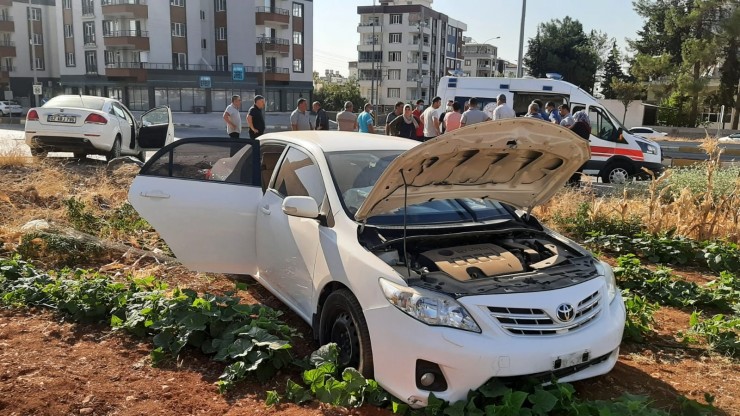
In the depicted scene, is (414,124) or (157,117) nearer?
(157,117)

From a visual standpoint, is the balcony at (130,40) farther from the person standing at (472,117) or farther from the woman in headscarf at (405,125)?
the person standing at (472,117)

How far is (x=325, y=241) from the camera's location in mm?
4012

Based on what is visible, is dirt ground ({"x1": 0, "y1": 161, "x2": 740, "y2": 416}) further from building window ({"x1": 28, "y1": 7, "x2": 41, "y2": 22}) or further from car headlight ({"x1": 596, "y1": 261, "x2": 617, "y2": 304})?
building window ({"x1": 28, "y1": 7, "x2": 41, "y2": 22})

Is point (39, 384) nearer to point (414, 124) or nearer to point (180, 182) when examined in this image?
point (180, 182)

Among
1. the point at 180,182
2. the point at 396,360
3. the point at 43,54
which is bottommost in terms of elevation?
the point at 396,360

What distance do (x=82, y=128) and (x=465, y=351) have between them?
11.8m

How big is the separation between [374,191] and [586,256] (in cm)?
162

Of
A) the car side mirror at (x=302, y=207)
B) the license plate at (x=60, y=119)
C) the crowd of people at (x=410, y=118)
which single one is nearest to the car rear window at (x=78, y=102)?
the license plate at (x=60, y=119)

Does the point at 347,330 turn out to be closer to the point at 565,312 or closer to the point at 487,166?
the point at 565,312

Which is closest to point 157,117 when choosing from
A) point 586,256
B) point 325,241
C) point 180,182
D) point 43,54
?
point 180,182

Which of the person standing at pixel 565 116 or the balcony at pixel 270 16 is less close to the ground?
the balcony at pixel 270 16

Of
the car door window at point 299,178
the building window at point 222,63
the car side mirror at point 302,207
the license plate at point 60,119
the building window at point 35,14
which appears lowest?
the car side mirror at point 302,207

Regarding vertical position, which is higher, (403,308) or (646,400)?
(403,308)

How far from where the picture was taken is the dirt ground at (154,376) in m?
3.35
